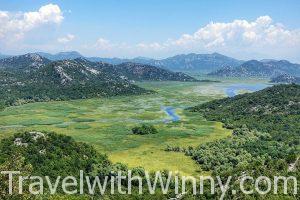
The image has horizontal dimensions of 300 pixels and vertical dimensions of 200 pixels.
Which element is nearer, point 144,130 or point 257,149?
point 257,149

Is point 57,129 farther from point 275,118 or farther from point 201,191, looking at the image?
point 201,191

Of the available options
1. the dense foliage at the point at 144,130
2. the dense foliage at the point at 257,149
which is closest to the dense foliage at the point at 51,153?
the dense foliage at the point at 257,149

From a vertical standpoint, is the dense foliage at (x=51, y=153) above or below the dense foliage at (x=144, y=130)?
above

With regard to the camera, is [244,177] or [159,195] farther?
[159,195]

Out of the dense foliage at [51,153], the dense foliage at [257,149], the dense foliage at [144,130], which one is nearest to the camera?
the dense foliage at [257,149]

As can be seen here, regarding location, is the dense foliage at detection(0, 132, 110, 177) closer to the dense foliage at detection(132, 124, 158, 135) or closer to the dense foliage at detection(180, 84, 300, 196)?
the dense foliage at detection(180, 84, 300, 196)

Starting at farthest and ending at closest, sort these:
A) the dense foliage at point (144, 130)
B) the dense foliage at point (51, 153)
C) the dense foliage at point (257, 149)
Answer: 1. the dense foliage at point (144, 130)
2. the dense foliage at point (51, 153)
3. the dense foliage at point (257, 149)

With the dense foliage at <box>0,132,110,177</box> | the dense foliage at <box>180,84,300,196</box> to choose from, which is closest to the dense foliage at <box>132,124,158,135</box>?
the dense foliage at <box>180,84,300,196</box>

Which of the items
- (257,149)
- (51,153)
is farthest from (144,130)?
(51,153)

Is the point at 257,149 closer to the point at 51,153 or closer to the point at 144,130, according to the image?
the point at 144,130

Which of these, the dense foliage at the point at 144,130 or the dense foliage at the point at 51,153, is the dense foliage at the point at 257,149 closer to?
the dense foliage at the point at 144,130

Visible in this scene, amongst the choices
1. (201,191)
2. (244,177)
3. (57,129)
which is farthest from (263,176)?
(57,129)
